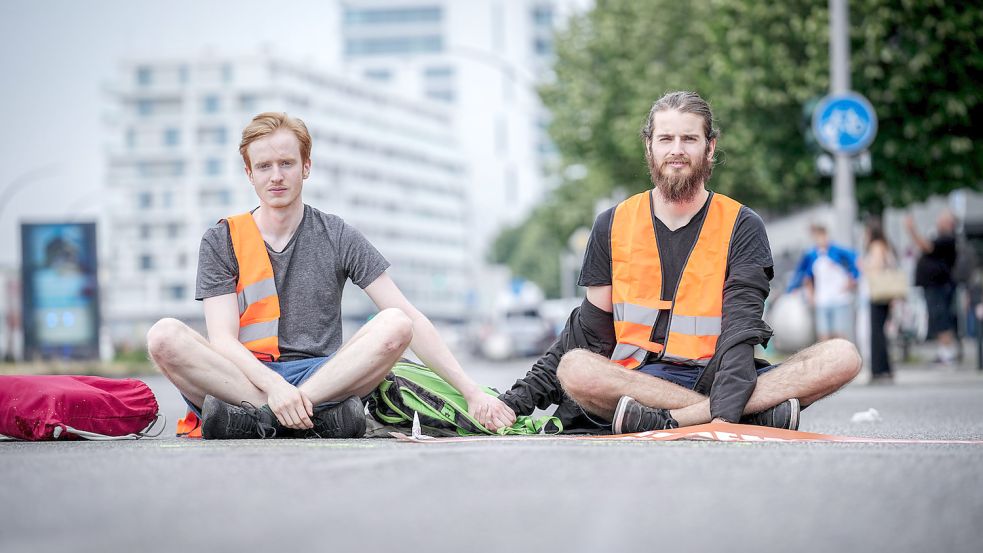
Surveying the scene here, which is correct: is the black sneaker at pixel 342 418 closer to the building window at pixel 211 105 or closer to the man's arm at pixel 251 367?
the man's arm at pixel 251 367

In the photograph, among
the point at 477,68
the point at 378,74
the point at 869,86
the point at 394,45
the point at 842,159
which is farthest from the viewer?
the point at 477,68

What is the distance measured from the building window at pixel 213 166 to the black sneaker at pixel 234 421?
118 m

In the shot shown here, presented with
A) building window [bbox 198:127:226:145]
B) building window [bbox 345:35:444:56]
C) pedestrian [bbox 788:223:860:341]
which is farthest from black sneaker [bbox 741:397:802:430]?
building window [bbox 345:35:444:56]

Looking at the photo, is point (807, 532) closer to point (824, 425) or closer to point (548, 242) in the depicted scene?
point (824, 425)

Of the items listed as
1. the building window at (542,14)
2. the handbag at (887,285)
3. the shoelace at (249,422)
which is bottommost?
the shoelace at (249,422)

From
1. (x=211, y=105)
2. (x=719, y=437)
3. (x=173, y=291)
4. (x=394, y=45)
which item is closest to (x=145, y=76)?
(x=211, y=105)

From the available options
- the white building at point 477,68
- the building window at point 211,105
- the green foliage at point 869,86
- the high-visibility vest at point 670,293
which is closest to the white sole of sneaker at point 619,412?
the high-visibility vest at point 670,293

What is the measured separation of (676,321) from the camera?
24.1ft

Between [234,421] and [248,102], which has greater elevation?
[248,102]

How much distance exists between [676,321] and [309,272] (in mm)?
1912

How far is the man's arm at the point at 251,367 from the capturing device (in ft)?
23.1

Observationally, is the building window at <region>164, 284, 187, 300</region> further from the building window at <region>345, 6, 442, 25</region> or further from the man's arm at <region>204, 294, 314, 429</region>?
the man's arm at <region>204, 294, 314, 429</region>

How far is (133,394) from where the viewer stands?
7.84m

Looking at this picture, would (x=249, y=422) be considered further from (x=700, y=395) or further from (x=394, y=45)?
(x=394, y=45)
